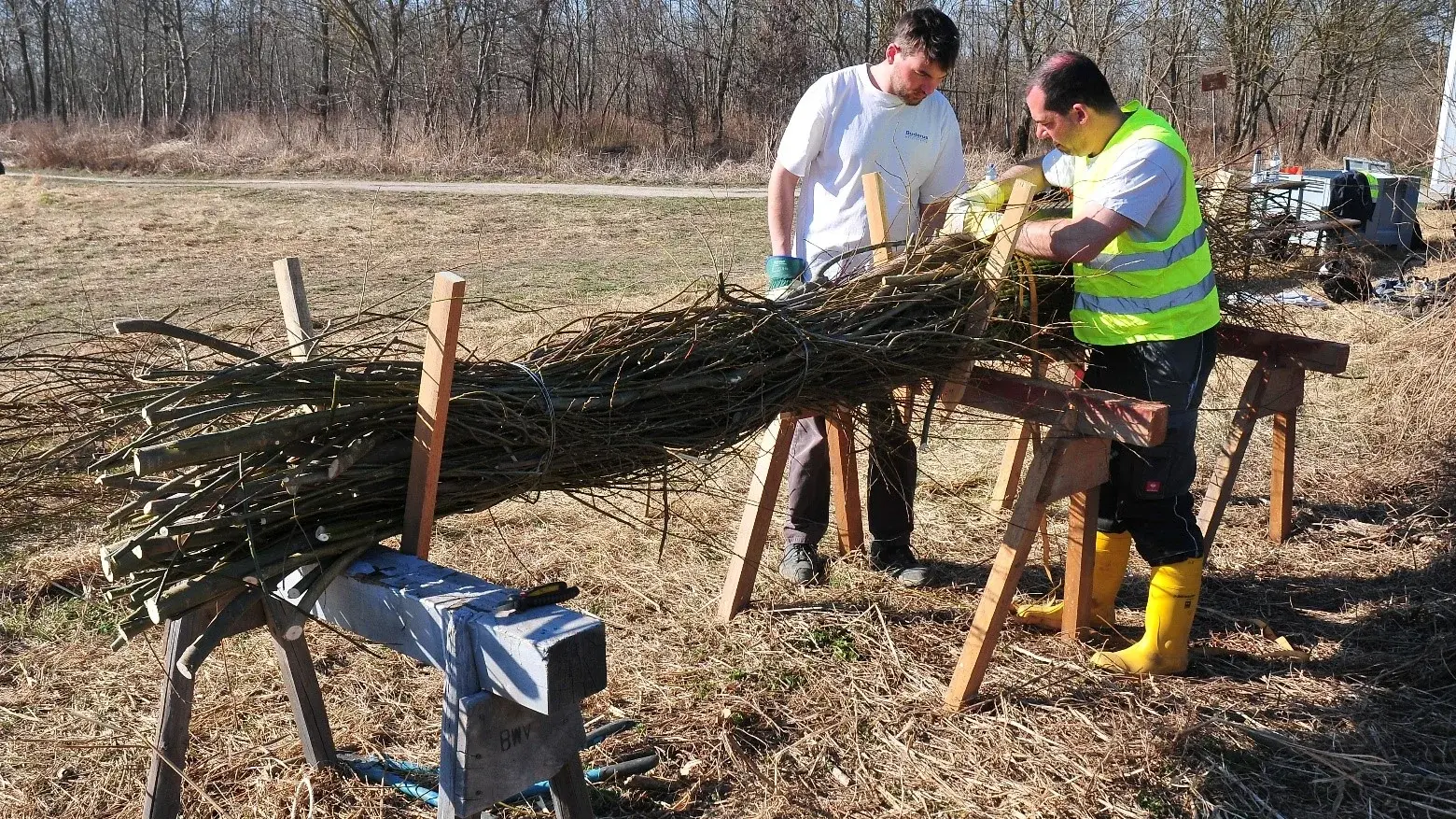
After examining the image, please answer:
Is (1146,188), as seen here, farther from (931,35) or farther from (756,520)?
(756,520)

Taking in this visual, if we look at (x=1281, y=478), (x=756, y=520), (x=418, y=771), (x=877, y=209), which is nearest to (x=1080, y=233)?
(x=877, y=209)

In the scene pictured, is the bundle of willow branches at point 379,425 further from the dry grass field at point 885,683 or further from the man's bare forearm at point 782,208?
the man's bare forearm at point 782,208

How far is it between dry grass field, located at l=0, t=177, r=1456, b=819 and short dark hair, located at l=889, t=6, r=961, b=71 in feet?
4.01

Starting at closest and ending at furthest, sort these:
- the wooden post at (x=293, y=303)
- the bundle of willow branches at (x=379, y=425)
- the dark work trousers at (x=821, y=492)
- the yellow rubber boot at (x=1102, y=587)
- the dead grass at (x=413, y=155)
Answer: the bundle of willow branches at (x=379, y=425)
the wooden post at (x=293, y=303)
the yellow rubber boot at (x=1102, y=587)
the dark work trousers at (x=821, y=492)
the dead grass at (x=413, y=155)

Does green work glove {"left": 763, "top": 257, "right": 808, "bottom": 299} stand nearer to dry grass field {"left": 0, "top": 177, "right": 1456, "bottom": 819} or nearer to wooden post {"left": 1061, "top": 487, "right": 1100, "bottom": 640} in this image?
dry grass field {"left": 0, "top": 177, "right": 1456, "bottom": 819}

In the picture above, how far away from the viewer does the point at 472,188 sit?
61.6 feet

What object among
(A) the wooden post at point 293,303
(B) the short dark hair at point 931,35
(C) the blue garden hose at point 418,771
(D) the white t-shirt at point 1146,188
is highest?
(B) the short dark hair at point 931,35

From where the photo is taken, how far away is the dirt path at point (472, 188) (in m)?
17.9

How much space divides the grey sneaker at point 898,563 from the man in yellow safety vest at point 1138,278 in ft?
2.63

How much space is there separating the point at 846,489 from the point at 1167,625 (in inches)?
49.9

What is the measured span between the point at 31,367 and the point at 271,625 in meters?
0.64

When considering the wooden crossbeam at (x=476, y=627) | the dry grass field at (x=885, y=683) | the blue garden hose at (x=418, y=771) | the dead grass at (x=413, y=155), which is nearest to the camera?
the wooden crossbeam at (x=476, y=627)

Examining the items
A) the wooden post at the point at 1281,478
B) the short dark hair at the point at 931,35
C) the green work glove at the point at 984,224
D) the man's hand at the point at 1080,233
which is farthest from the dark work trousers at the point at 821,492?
the wooden post at the point at 1281,478

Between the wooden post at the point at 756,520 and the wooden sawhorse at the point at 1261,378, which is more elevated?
the wooden sawhorse at the point at 1261,378
